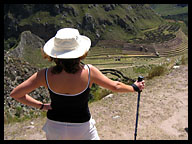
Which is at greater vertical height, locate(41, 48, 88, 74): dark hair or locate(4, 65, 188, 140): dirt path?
locate(41, 48, 88, 74): dark hair

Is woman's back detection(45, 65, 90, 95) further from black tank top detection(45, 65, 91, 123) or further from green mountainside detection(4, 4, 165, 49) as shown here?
green mountainside detection(4, 4, 165, 49)

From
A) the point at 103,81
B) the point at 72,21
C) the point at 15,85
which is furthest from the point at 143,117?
the point at 72,21

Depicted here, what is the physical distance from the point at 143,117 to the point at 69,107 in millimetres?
3302

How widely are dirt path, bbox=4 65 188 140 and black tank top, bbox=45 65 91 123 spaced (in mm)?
2536

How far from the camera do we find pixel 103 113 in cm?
564

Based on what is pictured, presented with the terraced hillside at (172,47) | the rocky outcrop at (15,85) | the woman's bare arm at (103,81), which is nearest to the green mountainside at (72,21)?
the terraced hillside at (172,47)

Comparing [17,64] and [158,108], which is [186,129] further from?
[17,64]

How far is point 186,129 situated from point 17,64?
18.7ft

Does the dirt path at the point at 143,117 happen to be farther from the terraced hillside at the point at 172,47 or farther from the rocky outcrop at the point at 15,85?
the terraced hillside at the point at 172,47

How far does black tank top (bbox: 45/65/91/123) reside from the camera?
220 cm

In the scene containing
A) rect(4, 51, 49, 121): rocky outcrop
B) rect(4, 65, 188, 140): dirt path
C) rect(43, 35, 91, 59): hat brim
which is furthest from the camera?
rect(4, 51, 49, 121): rocky outcrop

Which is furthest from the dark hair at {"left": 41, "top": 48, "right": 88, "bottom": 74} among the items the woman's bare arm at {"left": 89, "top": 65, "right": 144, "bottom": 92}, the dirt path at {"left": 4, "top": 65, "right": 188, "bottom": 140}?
the dirt path at {"left": 4, "top": 65, "right": 188, "bottom": 140}

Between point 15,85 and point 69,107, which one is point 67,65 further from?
point 15,85

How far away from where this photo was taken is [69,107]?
2.22 metres
